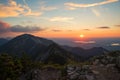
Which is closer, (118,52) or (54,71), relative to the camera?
(118,52)

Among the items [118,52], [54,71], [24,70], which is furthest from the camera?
[24,70]

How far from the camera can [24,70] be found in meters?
70.9

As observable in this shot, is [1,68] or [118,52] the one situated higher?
[118,52]

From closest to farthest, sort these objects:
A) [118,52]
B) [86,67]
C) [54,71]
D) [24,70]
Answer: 1. [86,67]
2. [118,52]
3. [54,71]
4. [24,70]

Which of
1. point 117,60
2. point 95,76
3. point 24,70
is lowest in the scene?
point 24,70

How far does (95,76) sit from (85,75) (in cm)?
180

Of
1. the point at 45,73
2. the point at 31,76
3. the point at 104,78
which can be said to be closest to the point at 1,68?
the point at 31,76

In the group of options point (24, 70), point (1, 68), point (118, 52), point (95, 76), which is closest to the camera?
point (95, 76)

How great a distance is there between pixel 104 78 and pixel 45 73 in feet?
92.6

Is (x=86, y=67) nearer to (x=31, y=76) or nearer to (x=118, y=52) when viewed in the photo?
(x=118, y=52)

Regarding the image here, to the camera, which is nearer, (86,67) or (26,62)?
(86,67)

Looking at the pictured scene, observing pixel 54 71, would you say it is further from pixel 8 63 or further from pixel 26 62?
pixel 26 62

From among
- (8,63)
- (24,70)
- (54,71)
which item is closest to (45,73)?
(54,71)

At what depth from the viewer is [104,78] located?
30188mm
